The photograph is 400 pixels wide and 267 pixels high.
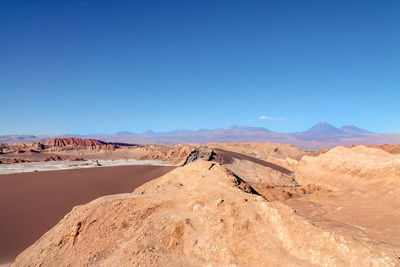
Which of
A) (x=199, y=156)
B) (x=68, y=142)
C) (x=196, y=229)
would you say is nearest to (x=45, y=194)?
(x=196, y=229)

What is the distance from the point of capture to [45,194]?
1192 cm

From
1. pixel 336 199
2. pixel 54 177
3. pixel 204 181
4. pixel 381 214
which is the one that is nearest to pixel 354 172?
pixel 336 199

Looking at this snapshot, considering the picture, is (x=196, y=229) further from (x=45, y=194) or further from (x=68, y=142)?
(x=68, y=142)

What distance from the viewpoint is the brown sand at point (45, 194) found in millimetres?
8875

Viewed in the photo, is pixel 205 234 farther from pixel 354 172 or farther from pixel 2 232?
pixel 354 172

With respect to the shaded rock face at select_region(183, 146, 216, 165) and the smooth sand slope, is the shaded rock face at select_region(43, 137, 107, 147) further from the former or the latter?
the smooth sand slope

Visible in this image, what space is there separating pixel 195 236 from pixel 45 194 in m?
10.4

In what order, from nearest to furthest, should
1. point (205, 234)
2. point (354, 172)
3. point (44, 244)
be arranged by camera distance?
point (205, 234), point (44, 244), point (354, 172)

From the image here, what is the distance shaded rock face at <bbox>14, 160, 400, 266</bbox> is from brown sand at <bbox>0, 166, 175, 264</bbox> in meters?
3.81

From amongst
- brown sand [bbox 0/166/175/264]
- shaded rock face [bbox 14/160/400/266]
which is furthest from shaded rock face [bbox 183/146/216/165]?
shaded rock face [bbox 14/160/400/266]

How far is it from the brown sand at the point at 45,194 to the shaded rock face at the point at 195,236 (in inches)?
150

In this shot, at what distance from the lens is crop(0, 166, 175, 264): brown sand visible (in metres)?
8.88

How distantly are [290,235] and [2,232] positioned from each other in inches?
393

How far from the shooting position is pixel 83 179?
14859 mm
